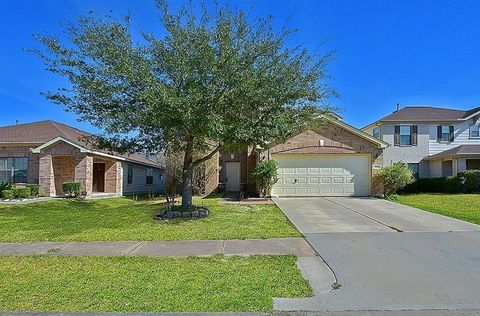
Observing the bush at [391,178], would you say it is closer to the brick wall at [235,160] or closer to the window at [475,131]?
the brick wall at [235,160]

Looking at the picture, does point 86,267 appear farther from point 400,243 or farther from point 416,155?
point 416,155

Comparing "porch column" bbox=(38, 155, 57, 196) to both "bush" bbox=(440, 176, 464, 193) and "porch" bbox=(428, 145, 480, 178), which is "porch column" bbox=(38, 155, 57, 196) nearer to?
"bush" bbox=(440, 176, 464, 193)

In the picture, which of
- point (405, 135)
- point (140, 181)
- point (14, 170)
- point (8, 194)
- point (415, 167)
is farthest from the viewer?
point (140, 181)

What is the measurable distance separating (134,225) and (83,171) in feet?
39.2

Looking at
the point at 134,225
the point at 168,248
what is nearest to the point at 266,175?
the point at 134,225

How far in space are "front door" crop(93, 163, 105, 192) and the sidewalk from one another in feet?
56.8

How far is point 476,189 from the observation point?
22953mm

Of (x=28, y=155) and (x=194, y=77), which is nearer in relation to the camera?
(x=194, y=77)

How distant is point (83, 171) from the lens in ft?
70.5

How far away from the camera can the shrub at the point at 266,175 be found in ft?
62.5

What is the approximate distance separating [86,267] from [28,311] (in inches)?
77.0

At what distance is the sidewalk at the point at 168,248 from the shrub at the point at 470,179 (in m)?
18.6

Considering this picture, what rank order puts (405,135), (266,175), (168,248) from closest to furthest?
(168,248) → (266,175) → (405,135)

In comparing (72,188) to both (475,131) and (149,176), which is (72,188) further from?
A: (475,131)
